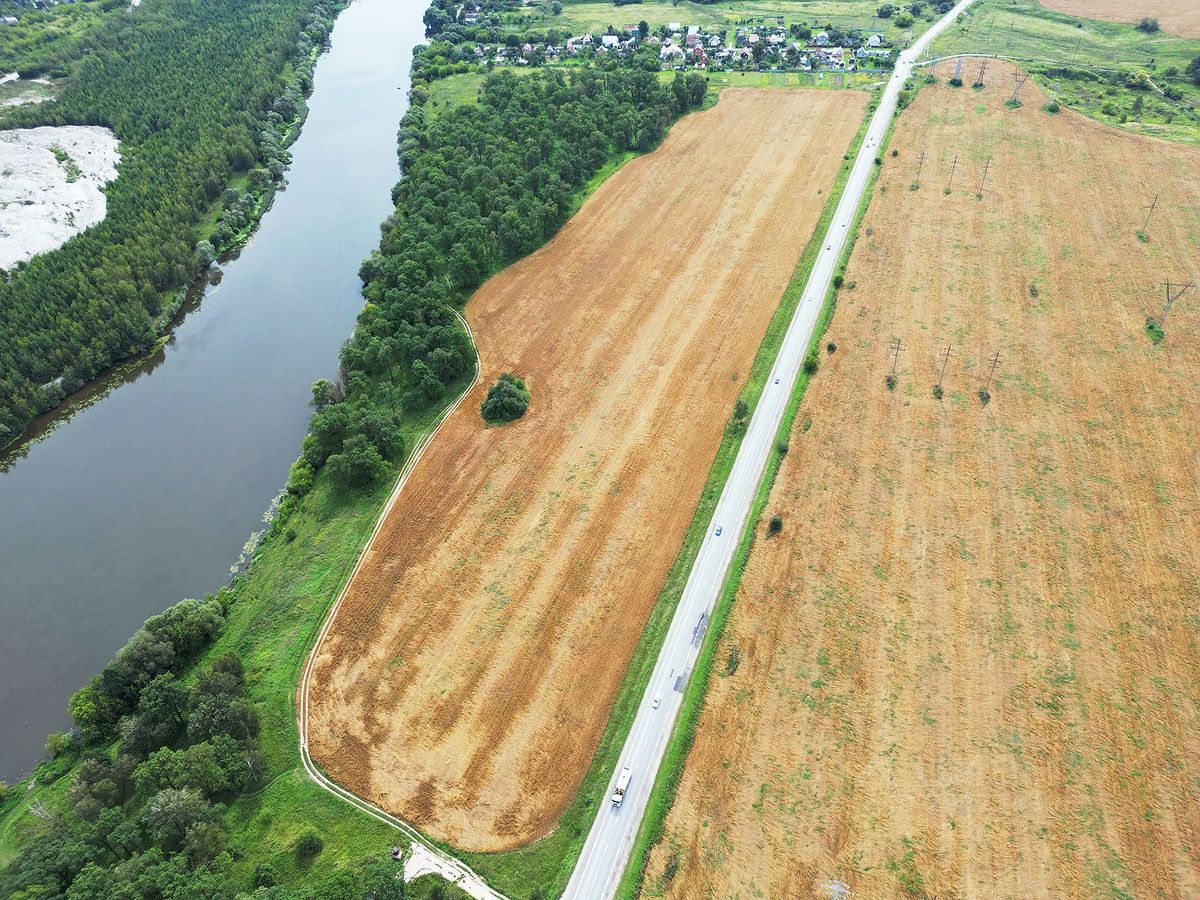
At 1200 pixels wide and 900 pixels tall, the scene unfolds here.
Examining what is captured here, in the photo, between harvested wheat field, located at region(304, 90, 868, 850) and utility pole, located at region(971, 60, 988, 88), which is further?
utility pole, located at region(971, 60, 988, 88)

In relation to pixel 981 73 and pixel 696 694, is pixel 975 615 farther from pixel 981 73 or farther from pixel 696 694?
pixel 981 73

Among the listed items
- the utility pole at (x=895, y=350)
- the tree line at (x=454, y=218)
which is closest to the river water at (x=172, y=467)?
the tree line at (x=454, y=218)

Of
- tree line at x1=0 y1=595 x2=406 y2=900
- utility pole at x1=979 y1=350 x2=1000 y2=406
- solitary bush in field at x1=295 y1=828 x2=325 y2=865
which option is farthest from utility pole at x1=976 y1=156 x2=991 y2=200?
solitary bush in field at x1=295 y1=828 x2=325 y2=865

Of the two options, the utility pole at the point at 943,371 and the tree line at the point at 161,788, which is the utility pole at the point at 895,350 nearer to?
the utility pole at the point at 943,371

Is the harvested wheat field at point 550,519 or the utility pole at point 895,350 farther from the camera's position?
the utility pole at point 895,350

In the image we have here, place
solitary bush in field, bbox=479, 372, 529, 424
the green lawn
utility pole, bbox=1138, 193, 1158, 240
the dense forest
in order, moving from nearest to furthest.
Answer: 1. solitary bush in field, bbox=479, 372, 529, 424
2. the dense forest
3. utility pole, bbox=1138, 193, 1158, 240
4. the green lawn

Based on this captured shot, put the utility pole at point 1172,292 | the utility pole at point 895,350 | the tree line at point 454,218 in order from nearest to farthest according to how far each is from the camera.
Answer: the tree line at point 454,218 → the utility pole at point 895,350 → the utility pole at point 1172,292

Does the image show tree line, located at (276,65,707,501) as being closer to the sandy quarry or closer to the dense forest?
the dense forest
